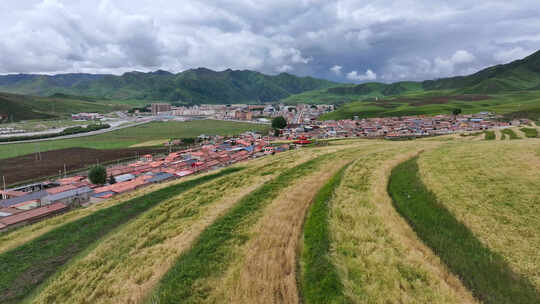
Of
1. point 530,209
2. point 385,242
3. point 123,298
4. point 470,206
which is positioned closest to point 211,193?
point 123,298

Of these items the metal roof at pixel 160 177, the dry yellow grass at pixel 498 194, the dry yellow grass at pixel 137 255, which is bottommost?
the metal roof at pixel 160 177

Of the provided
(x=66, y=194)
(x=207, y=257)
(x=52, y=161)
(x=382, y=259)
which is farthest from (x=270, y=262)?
A: (x=52, y=161)

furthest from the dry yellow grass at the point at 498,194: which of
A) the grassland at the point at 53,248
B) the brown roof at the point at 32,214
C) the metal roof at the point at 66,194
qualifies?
the metal roof at the point at 66,194

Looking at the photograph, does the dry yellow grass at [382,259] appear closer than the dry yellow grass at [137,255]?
Yes

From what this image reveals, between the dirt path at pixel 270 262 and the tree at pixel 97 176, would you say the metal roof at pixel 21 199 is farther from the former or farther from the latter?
the dirt path at pixel 270 262

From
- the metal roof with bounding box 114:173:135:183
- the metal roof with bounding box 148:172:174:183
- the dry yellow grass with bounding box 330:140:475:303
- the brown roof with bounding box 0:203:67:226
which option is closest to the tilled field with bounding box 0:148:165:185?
the metal roof with bounding box 114:173:135:183

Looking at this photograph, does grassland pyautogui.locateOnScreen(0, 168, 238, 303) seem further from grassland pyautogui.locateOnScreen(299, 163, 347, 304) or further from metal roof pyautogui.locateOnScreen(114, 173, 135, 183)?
metal roof pyautogui.locateOnScreen(114, 173, 135, 183)

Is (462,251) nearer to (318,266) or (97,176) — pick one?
(318,266)
